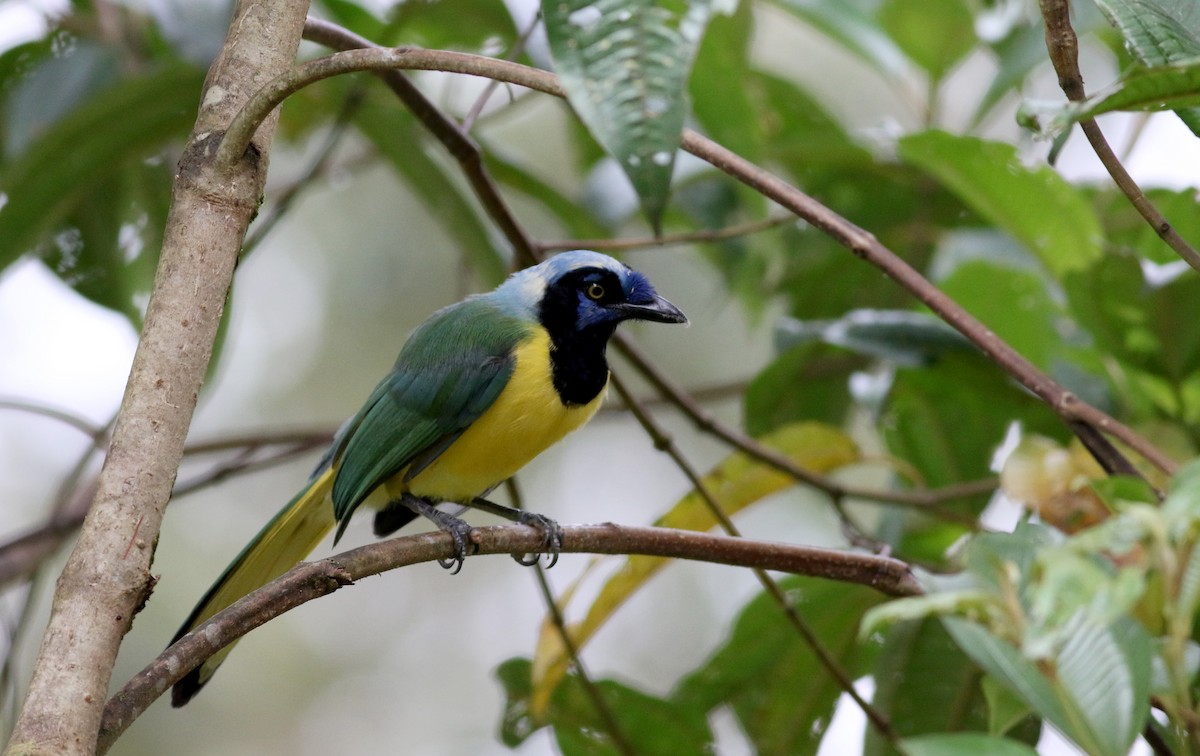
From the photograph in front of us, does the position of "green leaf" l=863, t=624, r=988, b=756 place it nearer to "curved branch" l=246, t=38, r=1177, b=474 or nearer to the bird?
"curved branch" l=246, t=38, r=1177, b=474

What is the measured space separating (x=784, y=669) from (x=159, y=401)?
211 cm

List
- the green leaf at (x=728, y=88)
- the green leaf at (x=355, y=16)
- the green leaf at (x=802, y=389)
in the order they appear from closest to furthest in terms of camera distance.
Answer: the green leaf at (x=728, y=88) < the green leaf at (x=802, y=389) < the green leaf at (x=355, y=16)

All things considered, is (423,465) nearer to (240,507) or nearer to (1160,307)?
(1160,307)

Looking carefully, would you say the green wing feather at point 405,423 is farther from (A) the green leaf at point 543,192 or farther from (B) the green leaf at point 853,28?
(B) the green leaf at point 853,28

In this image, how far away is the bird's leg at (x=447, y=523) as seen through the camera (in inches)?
95.9

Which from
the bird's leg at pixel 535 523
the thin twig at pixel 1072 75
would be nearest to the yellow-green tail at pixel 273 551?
the bird's leg at pixel 535 523

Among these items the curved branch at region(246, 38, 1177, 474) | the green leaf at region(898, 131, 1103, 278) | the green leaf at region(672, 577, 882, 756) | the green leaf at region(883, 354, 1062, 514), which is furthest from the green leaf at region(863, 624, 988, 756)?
the green leaf at region(898, 131, 1103, 278)

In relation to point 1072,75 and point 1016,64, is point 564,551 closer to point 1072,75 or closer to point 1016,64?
point 1072,75

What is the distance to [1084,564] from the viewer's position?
43.4 inches

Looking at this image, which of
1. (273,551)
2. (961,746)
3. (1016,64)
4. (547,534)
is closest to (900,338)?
(1016,64)

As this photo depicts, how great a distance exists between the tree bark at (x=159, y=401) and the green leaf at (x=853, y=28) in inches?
96.0

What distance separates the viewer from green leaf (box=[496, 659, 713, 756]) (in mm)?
3217

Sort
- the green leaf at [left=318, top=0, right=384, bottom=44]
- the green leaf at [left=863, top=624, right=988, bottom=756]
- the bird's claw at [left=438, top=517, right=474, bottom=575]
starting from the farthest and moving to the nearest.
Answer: the green leaf at [left=318, top=0, right=384, bottom=44], the green leaf at [left=863, top=624, right=988, bottom=756], the bird's claw at [left=438, top=517, right=474, bottom=575]

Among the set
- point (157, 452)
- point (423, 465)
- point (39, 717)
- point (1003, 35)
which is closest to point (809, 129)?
point (1003, 35)
